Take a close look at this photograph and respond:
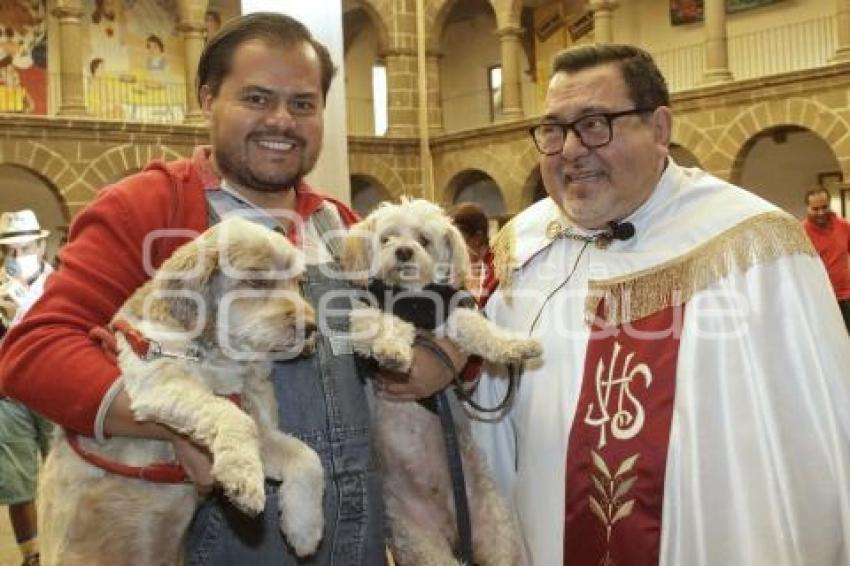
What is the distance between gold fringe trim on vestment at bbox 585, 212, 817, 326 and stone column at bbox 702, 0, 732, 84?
1438cm

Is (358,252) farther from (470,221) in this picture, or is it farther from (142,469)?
(470,221)

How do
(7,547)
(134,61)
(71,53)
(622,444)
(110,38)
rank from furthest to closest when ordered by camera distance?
1. (134,61)
2. (110,38)
3. (71,53)
4. (7,547)
5. (622,444)

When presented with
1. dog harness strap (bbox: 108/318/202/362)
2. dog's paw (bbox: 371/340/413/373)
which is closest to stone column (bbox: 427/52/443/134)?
dog's paw (bbox: 371/340/413/373)

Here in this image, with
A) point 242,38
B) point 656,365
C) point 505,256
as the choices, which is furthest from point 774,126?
point 242,38

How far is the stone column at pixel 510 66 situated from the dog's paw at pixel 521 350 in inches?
670

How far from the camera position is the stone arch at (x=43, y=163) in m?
15.9

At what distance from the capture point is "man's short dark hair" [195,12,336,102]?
2.54m

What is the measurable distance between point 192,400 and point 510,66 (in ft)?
60.2

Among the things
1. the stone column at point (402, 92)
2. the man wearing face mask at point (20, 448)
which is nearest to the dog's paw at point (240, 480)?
the man wearing face mask at point (20, 448)

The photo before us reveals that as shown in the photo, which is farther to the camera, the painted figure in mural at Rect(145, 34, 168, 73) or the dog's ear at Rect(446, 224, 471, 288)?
the painted figure in mural at Rect(145, 34, 168, 73)

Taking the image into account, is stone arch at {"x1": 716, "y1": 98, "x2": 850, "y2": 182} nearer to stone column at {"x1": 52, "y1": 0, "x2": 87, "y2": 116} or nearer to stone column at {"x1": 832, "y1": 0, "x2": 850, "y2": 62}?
stone column at {"x1": 832, "y1": 0, "x2": 850, "y2": 62}

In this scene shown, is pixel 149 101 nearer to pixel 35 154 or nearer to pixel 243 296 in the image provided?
pixel 35 154

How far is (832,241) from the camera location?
991cm

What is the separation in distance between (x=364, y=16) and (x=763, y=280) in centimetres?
2157
